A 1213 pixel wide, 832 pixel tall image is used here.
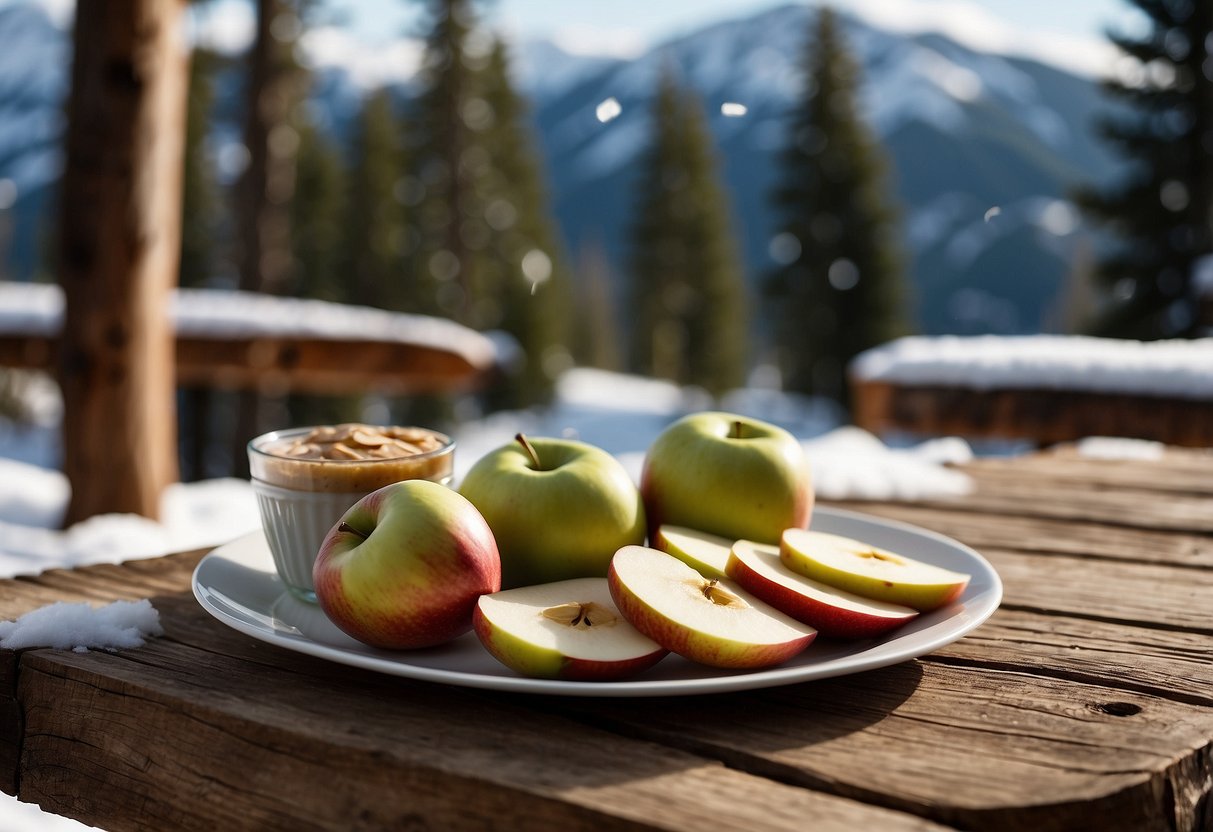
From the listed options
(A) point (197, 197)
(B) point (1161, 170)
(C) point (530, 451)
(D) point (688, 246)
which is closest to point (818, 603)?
(C) point (530, 451)

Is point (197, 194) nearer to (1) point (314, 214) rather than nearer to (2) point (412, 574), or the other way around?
(1) point (314, 214)

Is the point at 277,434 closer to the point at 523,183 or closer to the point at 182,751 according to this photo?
the point at 182,751

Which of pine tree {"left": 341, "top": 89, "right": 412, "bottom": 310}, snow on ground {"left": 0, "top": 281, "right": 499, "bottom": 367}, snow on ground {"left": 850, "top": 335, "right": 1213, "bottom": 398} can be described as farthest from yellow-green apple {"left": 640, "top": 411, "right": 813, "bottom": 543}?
pine tree {"left": 341, "top": 89, "right": 412, "bottom": 310}

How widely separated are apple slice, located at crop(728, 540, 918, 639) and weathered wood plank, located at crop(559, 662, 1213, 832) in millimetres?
56

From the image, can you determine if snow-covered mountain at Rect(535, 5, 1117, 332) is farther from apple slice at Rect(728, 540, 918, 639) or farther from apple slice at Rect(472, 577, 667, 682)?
apple slice at Rect(472, 577, 667, 682)

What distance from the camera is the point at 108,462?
161 inches

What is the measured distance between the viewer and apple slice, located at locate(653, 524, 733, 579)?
3.63ft

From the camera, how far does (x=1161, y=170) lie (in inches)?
656

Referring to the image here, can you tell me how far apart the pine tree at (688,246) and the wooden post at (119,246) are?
2766 centimetres

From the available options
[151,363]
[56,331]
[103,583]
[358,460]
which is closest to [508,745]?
[358,460]

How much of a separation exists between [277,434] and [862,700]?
→ 0.84 meters

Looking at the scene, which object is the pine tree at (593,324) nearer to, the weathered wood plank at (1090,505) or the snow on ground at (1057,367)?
the snow on ground at (1057,367)

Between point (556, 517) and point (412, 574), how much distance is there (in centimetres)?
24

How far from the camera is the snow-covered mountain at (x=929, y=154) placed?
291ft
